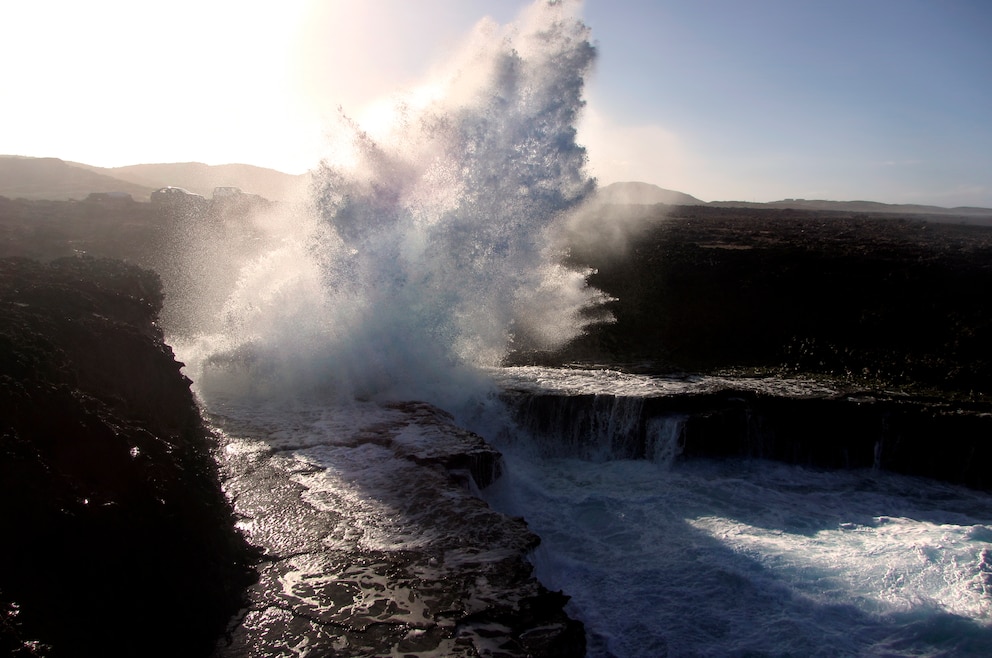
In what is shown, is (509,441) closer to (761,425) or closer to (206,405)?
(761,425)

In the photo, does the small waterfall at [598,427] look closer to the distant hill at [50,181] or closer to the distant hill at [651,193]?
the distant hill at [50,181]

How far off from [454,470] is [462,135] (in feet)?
32.6

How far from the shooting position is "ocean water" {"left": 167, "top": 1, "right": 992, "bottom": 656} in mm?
6871

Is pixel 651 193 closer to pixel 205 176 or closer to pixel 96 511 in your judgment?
pixel 205 176

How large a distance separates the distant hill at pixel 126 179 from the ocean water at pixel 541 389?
3.06 metres

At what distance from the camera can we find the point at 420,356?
14.1 m

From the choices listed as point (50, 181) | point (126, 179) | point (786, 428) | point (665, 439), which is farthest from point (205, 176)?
point (786, 428)

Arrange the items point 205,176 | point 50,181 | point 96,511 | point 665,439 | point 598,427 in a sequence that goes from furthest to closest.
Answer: point 205,176 → point 50,181 → point 598,427 → point 665,439 → point 96,511

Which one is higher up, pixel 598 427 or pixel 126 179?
pixel 126 179

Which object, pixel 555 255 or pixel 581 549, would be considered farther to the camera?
pixel 555 255

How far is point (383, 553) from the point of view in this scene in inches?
245

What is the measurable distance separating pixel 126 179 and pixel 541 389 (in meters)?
63.2

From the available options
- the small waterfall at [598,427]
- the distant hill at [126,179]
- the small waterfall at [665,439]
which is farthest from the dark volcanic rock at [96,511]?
the distant hill at [126,179]

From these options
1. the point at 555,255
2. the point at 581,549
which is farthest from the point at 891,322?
the point at 581,549
